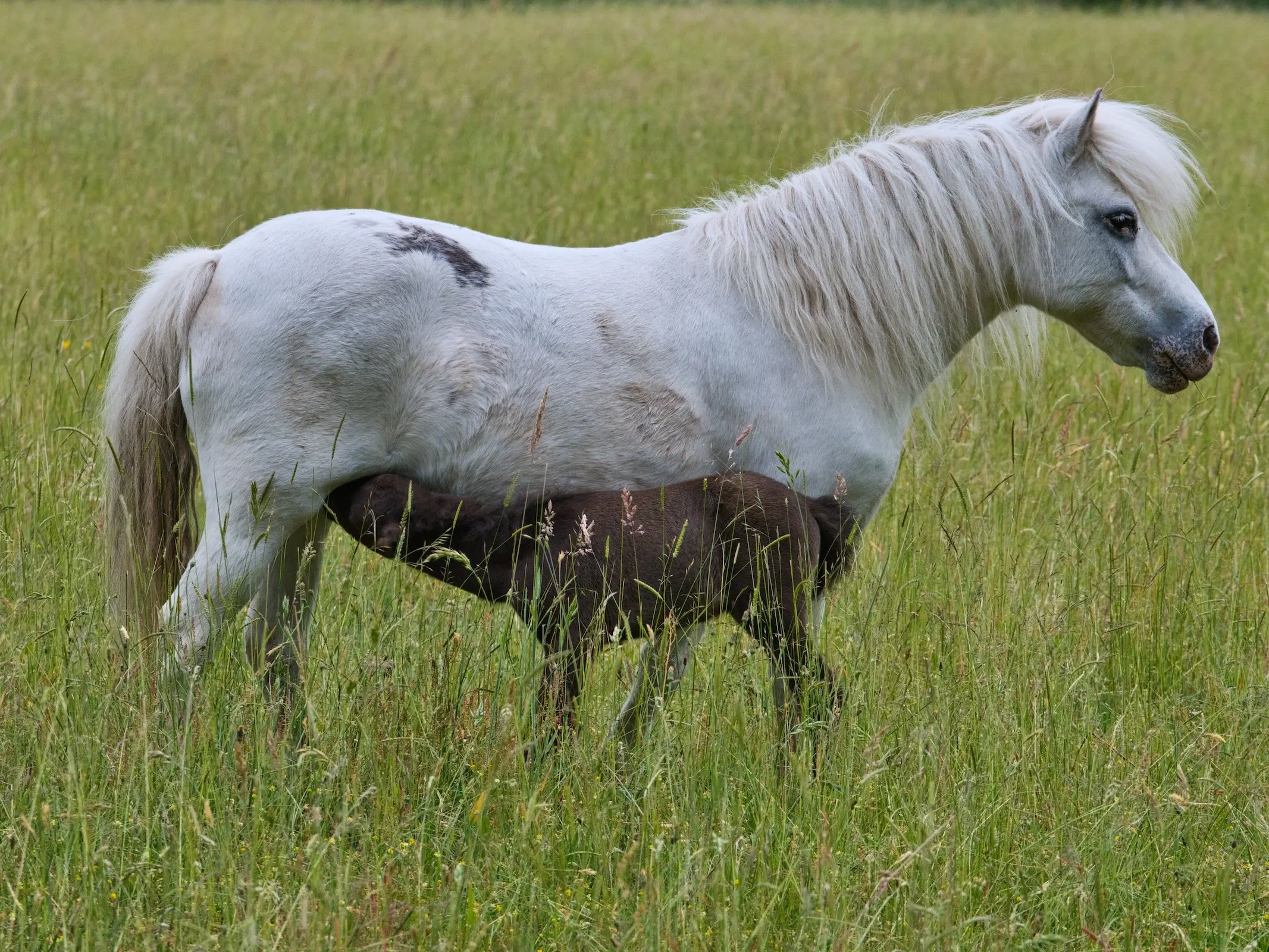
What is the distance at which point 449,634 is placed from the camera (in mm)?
2789

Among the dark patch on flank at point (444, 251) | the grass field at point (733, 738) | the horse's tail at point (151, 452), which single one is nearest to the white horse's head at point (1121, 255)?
the grass field at point (733, 738)

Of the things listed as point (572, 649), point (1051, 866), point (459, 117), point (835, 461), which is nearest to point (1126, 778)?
point (1051, 866)

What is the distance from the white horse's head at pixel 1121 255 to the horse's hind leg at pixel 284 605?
2.00m

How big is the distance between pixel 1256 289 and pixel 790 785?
5.16 metres

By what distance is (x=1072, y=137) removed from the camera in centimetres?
319

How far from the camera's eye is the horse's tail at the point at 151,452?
290cm

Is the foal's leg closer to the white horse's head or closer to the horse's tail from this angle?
the horse's tail

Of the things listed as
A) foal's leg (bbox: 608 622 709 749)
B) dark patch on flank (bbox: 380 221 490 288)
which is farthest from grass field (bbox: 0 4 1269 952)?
dark patch on flank (bbox: 380 221 490 288)

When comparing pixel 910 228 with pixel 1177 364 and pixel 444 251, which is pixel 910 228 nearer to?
pixel 1177 364

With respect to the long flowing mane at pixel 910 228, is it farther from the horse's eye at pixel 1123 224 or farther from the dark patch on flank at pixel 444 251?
the dark patch on flank at pixel 444 251

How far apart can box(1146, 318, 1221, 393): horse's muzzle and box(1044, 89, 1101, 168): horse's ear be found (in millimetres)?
539

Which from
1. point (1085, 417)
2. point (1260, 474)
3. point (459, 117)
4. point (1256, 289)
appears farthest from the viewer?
point (459, 117)

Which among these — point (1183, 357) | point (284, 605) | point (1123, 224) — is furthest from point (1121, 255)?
point (284, 605)

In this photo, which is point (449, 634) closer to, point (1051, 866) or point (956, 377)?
point (1051, 866)
